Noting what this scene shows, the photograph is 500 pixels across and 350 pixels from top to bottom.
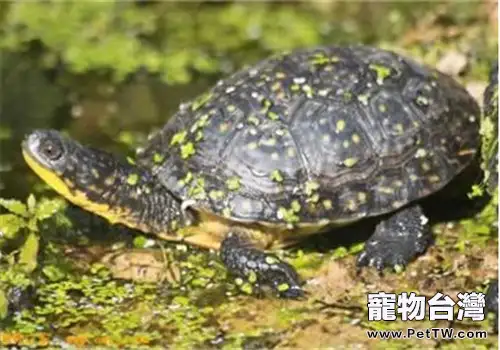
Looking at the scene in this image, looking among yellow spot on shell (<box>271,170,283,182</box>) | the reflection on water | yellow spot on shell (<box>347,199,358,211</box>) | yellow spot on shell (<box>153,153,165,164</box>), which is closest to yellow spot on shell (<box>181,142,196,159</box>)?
yellow spot on shell (<box>153,153,165,164</box>)

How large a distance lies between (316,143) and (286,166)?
21cm

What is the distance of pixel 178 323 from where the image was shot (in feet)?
17.5

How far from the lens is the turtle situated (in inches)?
224

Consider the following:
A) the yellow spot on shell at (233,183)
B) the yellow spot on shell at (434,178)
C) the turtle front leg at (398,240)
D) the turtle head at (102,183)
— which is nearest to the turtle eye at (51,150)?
the turtle head at (102,183)

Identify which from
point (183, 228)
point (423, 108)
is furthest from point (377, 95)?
point (183, 228)

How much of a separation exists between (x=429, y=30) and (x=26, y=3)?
4162 millimetres

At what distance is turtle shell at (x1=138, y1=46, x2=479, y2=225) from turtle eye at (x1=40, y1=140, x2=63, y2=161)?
1.86 ft

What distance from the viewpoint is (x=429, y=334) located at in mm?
5160

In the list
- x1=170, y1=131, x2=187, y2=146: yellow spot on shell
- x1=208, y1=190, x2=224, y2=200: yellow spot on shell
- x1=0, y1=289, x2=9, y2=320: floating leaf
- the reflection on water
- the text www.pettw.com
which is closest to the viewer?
the text www.pettw.com

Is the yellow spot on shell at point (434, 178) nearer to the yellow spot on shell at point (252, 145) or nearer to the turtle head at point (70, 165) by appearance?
the yellow spot on shell at point (252, 145)

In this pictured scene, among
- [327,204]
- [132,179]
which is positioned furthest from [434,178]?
[132,179]

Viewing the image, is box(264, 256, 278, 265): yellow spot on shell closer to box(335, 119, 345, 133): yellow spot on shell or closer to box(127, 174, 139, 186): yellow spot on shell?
box(335, 119, 345, 133): yellow spot on shell

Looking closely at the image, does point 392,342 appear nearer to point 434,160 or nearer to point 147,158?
point 434,160

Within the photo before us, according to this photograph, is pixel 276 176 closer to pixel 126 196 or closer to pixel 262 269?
pixel 262 269
